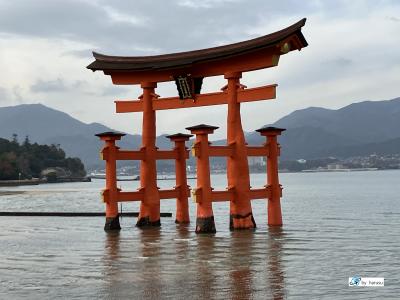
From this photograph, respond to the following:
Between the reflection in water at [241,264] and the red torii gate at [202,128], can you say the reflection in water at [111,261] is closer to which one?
the red torii gate at [202,128]

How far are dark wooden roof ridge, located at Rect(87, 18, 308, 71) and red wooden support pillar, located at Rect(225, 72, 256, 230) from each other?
108 cm

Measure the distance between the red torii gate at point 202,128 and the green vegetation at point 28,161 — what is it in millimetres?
112418

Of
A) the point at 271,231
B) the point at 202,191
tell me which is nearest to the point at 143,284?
the point at 202,191

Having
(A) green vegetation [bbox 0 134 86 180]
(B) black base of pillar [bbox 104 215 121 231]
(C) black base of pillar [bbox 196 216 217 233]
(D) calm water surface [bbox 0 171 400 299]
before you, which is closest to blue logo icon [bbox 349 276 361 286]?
(D) calm water surface [bbox 0 171 400 299]

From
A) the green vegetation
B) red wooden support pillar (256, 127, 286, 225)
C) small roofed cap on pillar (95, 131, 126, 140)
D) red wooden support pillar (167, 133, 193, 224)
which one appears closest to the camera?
small roofed cap on pillar (95, 131, 126, 140)

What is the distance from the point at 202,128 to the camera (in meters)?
22.0

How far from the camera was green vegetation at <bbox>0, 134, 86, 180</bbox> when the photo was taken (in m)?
133

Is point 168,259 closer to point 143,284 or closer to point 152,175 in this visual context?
point 143,284

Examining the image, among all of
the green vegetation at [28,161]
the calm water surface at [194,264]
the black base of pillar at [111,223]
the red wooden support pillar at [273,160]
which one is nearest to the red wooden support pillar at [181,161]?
the calm water surface at [194,264]

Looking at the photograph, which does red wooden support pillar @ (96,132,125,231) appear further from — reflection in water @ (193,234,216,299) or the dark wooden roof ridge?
reflection in water @ (193,234,216,299)

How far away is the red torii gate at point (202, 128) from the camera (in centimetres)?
2206

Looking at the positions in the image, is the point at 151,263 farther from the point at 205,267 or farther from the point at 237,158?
the point at 237,158

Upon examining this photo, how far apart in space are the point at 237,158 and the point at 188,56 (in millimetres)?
4898

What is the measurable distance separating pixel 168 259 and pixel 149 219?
8790 mm
